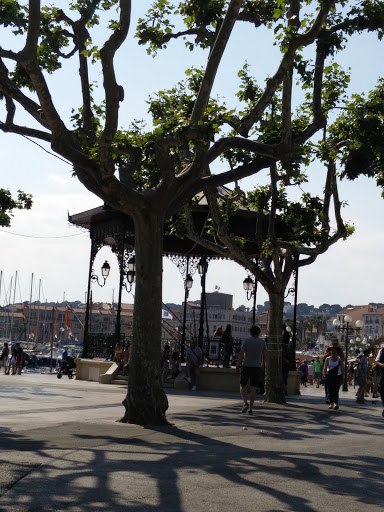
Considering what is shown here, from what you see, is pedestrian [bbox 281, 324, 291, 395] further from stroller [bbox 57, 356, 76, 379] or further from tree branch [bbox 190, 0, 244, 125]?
tree branch [bbox 190, 0, 244, 125]

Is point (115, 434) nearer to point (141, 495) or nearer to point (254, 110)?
point (141, 495)

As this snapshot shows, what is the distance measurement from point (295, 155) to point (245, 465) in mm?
6363

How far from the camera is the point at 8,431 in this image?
919cm

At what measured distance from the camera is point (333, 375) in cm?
1680

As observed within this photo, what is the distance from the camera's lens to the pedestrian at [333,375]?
1670 cm

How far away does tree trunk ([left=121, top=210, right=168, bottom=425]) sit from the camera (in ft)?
35.0

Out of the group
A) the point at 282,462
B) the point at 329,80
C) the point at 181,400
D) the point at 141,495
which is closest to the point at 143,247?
the point at 282,462

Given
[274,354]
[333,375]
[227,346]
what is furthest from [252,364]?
[227,346]

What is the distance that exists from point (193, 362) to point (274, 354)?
5190 mm

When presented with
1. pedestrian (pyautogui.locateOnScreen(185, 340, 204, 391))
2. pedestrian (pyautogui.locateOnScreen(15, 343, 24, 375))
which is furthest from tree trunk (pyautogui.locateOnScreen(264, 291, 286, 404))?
pedestrian (pyautogui.locateOnScreen(15, 343, 24, 375))

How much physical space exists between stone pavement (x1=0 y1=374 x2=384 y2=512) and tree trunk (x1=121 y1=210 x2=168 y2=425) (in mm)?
386

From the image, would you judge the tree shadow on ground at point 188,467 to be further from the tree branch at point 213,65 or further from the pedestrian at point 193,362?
the pedestrian at point 193,362

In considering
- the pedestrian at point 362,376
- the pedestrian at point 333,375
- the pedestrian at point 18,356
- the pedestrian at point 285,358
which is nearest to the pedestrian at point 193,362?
the pedestrian at point 285,358

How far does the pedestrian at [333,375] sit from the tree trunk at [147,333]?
6.84 m
